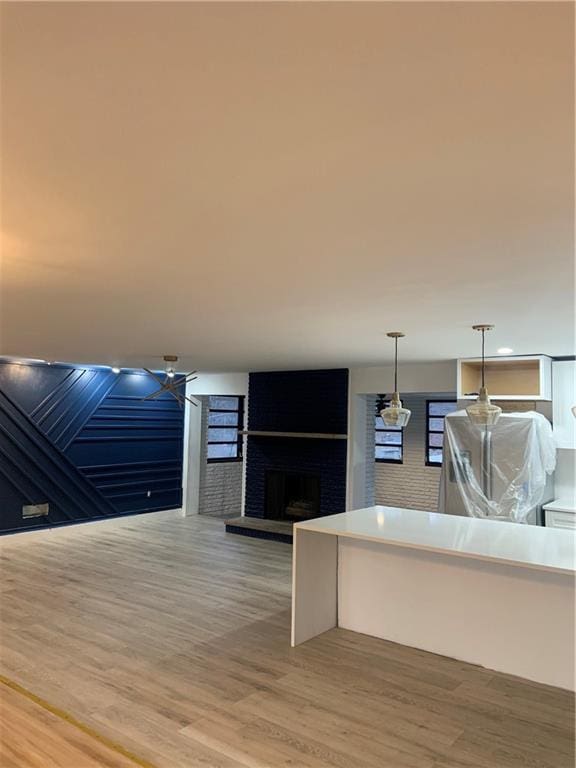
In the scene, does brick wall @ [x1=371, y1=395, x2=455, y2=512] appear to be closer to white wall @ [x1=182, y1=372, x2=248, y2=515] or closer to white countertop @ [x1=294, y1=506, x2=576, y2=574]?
white wall @ [x1=182, y1=372, x2=248, y2=515]

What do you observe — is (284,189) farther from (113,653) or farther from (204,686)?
(113,653)

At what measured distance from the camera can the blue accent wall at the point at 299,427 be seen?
700 centimetres

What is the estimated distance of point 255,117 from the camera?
4.09 feet

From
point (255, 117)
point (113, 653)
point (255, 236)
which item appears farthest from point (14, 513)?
point (255, 117)

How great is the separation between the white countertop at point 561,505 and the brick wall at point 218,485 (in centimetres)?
520

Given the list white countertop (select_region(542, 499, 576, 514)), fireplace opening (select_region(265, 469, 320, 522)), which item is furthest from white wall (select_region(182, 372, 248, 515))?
white countertop (select_region(542, 499, 576, 514))

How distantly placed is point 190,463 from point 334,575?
4946 millimetres

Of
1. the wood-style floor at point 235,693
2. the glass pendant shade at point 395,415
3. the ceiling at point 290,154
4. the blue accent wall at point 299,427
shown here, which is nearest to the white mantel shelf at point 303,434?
the blue accent wall at point 299,427

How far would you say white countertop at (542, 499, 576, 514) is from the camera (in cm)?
482

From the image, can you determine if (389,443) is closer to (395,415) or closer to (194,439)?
(194,439)

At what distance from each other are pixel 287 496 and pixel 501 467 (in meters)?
3.54

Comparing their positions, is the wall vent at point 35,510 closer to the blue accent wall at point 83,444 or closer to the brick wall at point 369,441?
the blue accent wall at point 83,444

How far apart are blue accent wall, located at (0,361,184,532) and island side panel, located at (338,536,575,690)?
4.60m

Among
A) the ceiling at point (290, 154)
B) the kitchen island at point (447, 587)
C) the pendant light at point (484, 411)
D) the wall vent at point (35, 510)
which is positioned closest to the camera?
the ceiling at point (290, 154)
